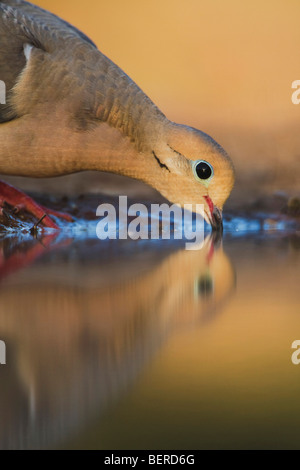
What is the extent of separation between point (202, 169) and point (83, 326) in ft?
5.88

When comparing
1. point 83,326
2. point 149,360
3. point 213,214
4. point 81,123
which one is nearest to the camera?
point 149,360

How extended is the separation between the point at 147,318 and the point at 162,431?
511 mm

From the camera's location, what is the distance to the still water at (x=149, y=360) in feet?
1.98

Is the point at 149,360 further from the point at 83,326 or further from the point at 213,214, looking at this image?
the point at 213,214

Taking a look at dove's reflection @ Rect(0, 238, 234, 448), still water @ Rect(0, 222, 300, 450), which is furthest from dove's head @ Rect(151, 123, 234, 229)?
still water @ Rect(0, 222, 300, 450)

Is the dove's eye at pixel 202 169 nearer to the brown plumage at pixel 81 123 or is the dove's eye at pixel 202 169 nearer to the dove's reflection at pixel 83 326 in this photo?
the brown plumage at pixel 81 123

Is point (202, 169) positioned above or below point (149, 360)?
above

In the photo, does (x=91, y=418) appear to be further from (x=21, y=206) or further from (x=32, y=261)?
(x=21, y=206)

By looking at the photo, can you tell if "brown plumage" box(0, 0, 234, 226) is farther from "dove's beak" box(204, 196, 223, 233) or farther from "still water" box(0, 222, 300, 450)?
"still water" box(0, 222, 300, 450)

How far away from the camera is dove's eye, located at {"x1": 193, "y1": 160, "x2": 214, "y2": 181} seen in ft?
8.91

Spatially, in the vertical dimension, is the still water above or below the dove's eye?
below

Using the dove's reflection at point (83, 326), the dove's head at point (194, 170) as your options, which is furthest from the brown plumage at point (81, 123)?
the dove's reflection at point (83, 326)

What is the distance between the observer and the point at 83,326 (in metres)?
1.02

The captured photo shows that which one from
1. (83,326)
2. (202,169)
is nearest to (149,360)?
(83,326)
